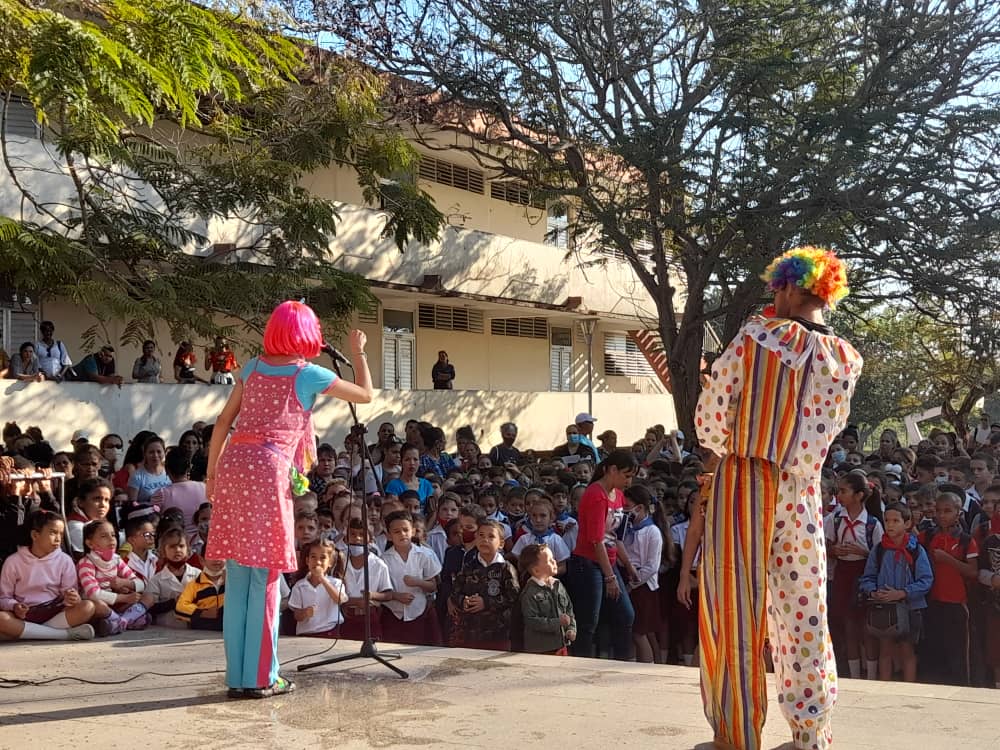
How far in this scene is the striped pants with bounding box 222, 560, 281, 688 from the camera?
5.28 m

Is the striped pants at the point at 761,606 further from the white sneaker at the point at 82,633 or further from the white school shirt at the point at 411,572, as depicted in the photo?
the white sneaker at the point at 82,633

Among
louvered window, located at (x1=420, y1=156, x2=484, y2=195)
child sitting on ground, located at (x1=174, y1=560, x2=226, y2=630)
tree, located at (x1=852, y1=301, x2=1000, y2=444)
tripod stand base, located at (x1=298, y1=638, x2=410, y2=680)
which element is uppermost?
louvered window, located at (x1=420, y1=156, x2=484, y2=195)

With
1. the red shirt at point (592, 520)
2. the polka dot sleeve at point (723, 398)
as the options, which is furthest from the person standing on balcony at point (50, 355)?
the polka dot sleeve at point (723, 398)

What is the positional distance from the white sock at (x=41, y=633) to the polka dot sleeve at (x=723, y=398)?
4466 mm

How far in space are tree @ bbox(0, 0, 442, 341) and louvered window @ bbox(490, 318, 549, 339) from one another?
10419 mm

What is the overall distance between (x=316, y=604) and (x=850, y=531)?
3579 mm

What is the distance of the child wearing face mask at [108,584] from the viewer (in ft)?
23.8

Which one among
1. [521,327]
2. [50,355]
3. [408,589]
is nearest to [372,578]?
[408,589]

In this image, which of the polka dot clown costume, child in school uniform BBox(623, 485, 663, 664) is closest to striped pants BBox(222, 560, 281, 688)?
the polka dot clown costume

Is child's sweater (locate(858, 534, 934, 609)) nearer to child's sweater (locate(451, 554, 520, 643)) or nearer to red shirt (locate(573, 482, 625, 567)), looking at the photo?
red shirt (locate(573, 482, 625, 567))

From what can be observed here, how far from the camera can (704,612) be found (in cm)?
436

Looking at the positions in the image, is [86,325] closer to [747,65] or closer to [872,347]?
[747,65]

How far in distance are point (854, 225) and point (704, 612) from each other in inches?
440

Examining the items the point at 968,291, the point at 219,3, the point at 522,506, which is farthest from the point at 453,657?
the point at 968,291
